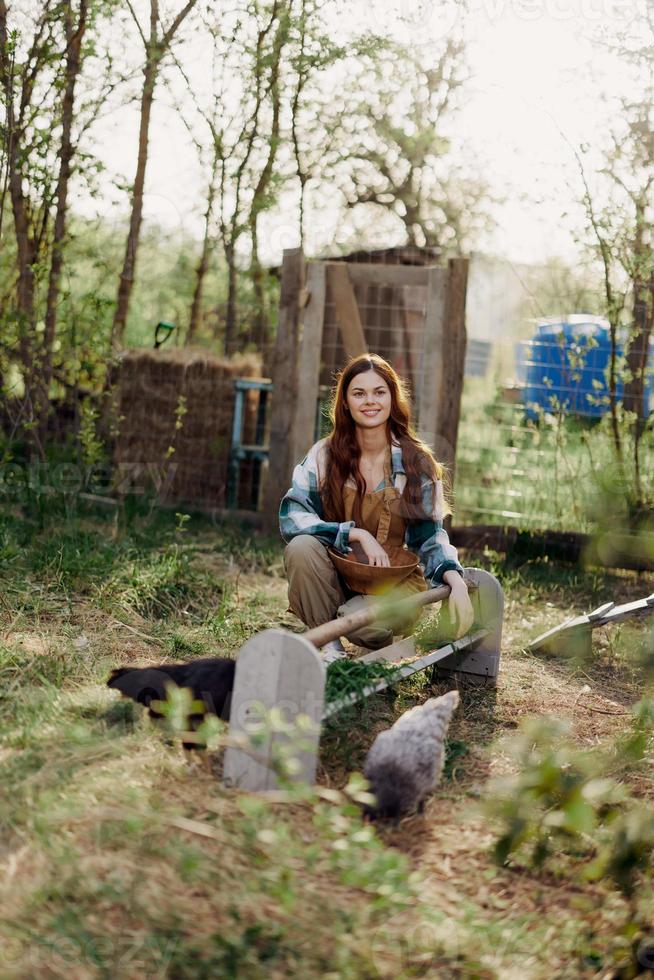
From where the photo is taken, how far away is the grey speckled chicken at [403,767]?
248 centimetres

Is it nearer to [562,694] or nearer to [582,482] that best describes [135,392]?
[582,482]

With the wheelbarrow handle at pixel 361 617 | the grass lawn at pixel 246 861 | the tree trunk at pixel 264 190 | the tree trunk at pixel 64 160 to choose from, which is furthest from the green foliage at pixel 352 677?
the tree trunk at pixel 264 190

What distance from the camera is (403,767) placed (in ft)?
8.16

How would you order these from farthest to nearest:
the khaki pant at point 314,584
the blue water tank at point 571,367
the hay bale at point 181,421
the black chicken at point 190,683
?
the hay bale at point 181,421, the blue water tank at point 571,367, the khaki pant at point 314,584, the black chicken at point 190,683

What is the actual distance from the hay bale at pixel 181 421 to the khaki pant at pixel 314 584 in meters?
3.45

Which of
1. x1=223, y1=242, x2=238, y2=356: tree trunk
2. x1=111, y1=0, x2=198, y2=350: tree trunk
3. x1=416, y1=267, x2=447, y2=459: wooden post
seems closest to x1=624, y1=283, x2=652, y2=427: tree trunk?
x1=416, y1=267, x2=447, y2=459: wooden post

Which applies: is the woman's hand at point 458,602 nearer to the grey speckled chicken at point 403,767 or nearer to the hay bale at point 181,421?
the grey speckled chicken at point 403,767

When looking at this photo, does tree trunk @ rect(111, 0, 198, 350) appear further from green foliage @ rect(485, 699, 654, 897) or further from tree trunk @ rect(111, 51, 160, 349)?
green foliage @ rect(485, 699, 654, 897)

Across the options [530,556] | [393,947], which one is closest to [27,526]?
[530,556]

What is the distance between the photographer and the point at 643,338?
5906 mm

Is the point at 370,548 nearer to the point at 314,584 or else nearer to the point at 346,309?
the point at 314,584

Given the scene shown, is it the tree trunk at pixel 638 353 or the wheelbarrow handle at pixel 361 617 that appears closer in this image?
the wheelbarrow handle at pixel 361 617

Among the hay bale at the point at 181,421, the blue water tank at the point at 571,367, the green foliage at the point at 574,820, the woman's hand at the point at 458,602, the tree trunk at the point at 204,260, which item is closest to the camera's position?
the green foliage at the point at 574,820

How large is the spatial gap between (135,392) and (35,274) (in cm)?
129
